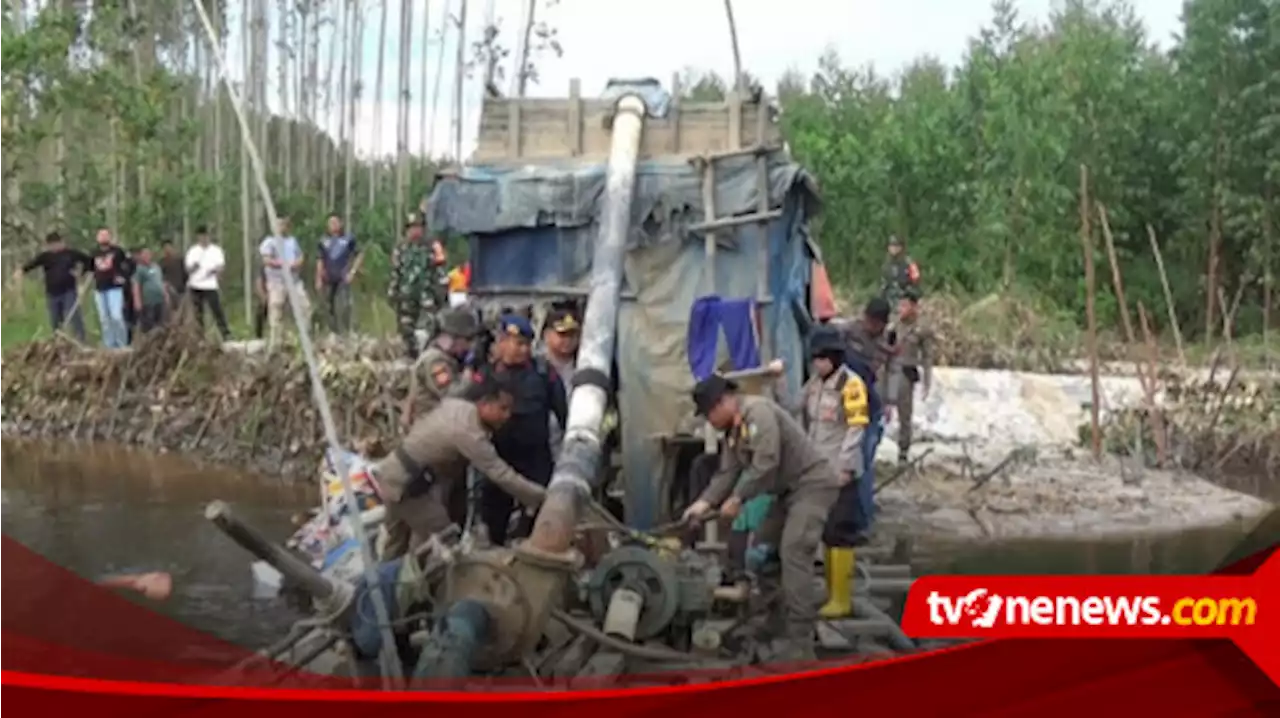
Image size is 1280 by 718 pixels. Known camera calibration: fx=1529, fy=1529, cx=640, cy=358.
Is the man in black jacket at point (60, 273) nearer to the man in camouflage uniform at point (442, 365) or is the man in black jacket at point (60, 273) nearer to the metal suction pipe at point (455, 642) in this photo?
the man in camouflage uniform at point (442, 365)

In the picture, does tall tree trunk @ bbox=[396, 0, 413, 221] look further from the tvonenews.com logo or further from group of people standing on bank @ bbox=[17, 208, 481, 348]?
the tvonenews.com logo

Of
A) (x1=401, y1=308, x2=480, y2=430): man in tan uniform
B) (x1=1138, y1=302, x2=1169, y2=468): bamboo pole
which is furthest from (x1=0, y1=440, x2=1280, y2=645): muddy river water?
(x1=1138, y1=302, x2=1169, y2=468): bamboo pole

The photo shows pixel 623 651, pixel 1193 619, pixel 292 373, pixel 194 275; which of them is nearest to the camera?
pixel 1193 619

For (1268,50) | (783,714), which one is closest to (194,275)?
(1268,50)

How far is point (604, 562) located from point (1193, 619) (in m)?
2.49

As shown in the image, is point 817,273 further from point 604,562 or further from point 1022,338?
point 1022,338

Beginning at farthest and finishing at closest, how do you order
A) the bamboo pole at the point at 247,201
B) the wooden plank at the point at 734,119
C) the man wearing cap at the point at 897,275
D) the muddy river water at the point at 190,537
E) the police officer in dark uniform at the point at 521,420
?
the man wearing cap at the point at 897,275, the bamboo pole at the point at 247,201, the wooden plank at the point at 734,119, the police officer in dark uniform at the point at 521,420, the muddy river water at the point at 190,537

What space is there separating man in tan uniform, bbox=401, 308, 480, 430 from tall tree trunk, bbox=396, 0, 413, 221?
10.4m

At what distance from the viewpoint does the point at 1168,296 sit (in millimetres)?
9359

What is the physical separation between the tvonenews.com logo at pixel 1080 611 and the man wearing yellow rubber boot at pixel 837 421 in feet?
8.16

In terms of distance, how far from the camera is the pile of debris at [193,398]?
11234 mm

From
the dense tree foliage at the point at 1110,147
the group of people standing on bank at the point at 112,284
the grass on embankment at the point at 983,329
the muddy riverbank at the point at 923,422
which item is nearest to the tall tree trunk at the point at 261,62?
the grass on embankment at the point at 983,329

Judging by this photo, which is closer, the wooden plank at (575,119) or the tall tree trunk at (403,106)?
the wooden plank at (575,119)

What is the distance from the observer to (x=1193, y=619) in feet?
11.4
